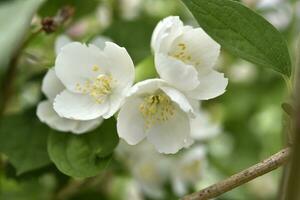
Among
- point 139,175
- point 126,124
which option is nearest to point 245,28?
point 126,124

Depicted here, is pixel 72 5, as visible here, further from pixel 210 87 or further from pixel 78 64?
pixel 210 87

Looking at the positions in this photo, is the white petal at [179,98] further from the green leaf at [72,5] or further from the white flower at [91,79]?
the green leaf at [72,5]

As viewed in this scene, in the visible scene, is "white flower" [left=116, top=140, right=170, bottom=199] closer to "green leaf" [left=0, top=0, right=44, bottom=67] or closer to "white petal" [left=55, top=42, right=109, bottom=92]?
"white petal" [left=55, top=42, right=109, bottom=92]

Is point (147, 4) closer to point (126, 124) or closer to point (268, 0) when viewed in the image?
point (268, 0)

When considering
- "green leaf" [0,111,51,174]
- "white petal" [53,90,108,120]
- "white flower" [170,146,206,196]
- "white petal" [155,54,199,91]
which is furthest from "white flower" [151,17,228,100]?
"white flower" [170,146,206,196]

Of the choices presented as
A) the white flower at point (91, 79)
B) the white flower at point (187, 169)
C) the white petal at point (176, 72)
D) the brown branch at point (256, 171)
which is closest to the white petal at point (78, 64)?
the white flower at point (91, 79)

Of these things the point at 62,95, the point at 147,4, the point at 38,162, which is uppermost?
the point at 62,95
